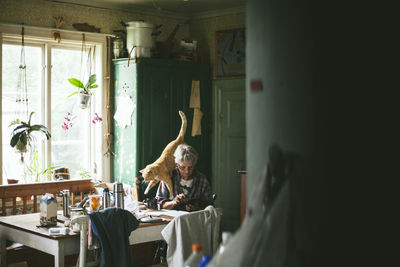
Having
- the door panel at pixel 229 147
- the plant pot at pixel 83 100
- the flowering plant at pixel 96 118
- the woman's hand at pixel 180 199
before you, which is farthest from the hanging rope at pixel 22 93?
the door panel at pixel 229 147

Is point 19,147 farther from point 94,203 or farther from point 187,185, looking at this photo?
point 187,185

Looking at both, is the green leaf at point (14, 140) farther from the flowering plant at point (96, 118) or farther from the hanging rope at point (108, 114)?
the hanging rope at point (108, 114)

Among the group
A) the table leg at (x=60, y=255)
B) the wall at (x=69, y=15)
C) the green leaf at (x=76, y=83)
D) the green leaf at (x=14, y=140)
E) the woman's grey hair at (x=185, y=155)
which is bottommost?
the table leg at (x=60, y=255)

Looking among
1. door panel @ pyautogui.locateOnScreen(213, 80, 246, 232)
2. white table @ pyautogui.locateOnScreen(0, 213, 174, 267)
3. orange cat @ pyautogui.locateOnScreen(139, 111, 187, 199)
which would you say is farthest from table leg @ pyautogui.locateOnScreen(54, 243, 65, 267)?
door panel @ pyautogui.locateOnScreen(213, 80, 246, 232)

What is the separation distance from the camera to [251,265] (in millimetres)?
1524

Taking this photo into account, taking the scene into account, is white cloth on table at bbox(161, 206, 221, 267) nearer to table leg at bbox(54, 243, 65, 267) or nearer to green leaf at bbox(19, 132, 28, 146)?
table leg at bbox(54, 243, 65, 267)

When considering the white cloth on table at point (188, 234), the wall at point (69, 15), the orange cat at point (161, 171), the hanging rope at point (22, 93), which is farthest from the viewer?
the hanging rope at point (22, 93)

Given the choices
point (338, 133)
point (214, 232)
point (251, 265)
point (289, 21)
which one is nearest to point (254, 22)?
point (289, 21)

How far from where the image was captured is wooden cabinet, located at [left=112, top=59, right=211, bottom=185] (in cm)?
568

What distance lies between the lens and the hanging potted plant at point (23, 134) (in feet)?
16.7

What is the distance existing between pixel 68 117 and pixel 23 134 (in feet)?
2.20

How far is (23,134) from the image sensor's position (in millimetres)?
5152

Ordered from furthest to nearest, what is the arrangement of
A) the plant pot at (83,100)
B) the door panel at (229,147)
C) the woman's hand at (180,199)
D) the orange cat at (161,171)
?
1. the door panel at (229,147)
2. the plant pot at (83,100)
3. the orange cat at (161,171)
4. the woman's hand at (180,199)

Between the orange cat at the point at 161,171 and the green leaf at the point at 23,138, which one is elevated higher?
the green leaf at the point at 23,138
